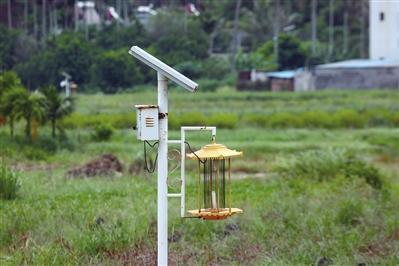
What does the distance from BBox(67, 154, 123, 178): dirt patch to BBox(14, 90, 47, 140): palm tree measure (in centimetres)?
336

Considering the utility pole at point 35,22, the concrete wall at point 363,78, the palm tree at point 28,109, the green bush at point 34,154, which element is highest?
the utility pole at point 35,22

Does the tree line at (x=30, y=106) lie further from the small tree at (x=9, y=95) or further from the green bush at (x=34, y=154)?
the green bush at (x=34, y=154)

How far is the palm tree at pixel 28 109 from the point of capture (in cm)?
1967

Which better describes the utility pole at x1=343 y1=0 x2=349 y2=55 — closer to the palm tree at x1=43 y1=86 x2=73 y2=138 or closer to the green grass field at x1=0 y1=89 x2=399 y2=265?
the green grass field at x1=0 y1=89 x2=399 y2=265

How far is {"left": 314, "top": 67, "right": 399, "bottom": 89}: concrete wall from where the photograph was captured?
129ft

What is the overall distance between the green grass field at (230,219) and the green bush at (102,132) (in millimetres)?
546

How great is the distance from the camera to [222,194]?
24.3ft

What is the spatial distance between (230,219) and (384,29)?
3349cm

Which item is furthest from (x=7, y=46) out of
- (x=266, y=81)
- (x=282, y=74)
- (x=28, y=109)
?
(x=28, y=109)

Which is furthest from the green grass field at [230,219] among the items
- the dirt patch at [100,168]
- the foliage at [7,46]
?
the foliage at [7,46]

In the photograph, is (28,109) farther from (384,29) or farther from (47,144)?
(384,29)

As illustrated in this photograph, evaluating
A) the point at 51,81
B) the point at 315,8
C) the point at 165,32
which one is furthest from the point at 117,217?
the point at 315,8

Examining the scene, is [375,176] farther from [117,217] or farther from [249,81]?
[249,81]

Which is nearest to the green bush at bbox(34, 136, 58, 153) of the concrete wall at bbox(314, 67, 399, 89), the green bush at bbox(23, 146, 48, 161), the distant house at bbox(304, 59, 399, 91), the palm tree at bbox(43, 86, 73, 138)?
the palm tree at bbox(43, 86, 73, 138)
